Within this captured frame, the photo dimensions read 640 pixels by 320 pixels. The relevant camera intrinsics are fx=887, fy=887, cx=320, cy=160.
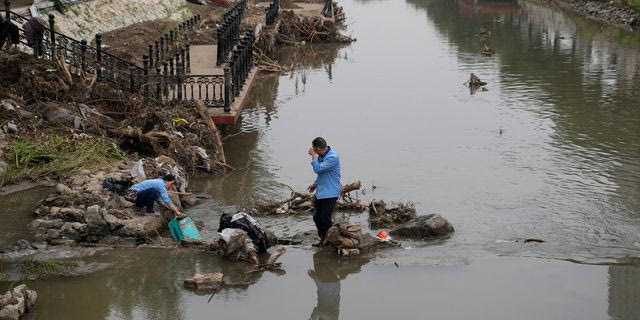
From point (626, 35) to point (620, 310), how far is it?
110 feet

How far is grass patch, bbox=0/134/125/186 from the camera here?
49.6 ft

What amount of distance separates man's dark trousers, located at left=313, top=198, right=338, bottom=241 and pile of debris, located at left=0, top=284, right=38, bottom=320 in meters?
4.09

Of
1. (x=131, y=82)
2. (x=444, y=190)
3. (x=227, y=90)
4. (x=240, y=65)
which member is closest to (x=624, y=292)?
(x=444, y=190)

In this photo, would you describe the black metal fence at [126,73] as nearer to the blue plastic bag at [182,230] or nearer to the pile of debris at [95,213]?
the pile of debris at [95,213]

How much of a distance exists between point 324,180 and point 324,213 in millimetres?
532

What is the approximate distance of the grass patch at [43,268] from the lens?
453 inches

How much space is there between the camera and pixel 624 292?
11.3 m

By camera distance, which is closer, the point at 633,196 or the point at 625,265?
the point at 625,265

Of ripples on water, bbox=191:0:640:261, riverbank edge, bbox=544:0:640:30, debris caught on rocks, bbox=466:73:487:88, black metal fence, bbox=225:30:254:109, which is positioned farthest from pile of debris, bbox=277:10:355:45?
riverbank edge, bbox=544:0:640:30

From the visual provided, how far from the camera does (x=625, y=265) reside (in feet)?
40.5

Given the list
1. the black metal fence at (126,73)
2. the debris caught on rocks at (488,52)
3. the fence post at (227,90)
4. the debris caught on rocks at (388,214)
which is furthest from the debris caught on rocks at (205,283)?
the debris caught on rocks at (488,52)

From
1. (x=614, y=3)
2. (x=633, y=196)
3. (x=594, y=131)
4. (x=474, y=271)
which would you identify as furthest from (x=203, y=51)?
(x=614, y=3)

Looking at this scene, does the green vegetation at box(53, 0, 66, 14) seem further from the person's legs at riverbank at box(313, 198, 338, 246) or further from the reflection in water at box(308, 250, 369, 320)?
the reflection in water at box(308, 250, 369, 320)

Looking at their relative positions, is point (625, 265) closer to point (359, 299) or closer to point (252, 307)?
point (359, 299)
